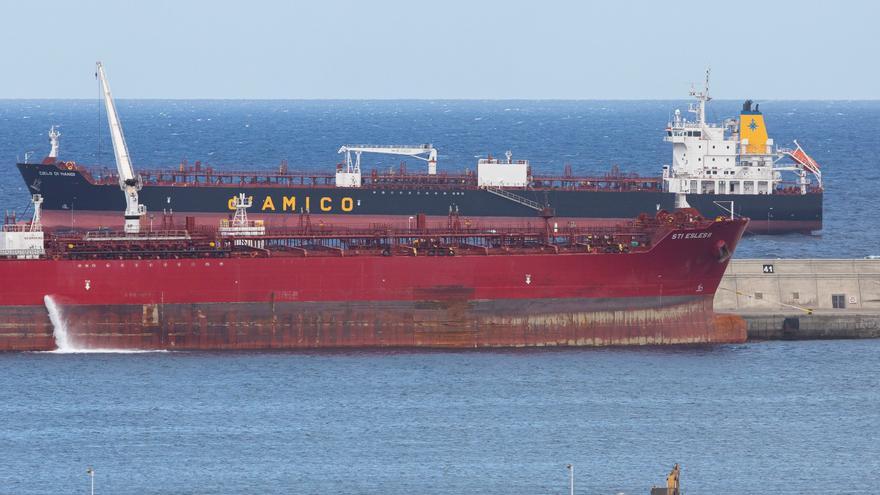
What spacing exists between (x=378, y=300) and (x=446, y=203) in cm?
3660

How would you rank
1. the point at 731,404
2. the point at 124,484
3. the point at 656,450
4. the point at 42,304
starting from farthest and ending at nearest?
the point at 42,304, the point at 731,404, the point at 656,450, the point at 124,484

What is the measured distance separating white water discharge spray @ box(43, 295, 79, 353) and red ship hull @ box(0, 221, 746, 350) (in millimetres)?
178

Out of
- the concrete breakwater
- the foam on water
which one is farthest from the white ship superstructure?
the foam on water

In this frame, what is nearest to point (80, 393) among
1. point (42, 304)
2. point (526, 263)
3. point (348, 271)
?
point (42, 304)

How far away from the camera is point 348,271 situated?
225 feet

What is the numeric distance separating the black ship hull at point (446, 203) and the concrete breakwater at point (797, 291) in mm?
28876

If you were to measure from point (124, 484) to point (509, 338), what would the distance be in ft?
69.5

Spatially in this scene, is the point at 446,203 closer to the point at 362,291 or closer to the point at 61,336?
the point at 362,291

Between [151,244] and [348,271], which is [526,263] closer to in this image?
[348,271]

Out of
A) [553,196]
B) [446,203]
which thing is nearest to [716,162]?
[553,196]

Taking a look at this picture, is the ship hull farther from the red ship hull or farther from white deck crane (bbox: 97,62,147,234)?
white deck crane (bbox: 97,62,147,234)

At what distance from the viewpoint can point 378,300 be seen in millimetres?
68438

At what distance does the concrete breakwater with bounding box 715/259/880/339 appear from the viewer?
71.7m

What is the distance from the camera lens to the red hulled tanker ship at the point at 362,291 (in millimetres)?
67438
